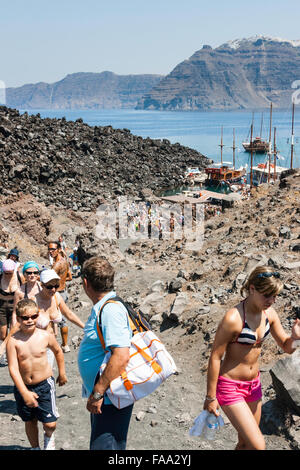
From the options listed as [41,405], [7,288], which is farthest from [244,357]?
[7,288]

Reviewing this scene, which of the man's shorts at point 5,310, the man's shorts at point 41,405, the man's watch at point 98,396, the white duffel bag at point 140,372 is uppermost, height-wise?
the white duffel bag at point 140,372

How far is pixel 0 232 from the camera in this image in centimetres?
1562

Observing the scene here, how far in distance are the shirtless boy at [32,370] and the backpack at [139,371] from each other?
1.10 m

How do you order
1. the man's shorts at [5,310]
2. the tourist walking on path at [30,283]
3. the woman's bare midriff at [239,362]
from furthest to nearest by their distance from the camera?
the man's shorts at [5,310], the tourist walking on path at [30,283], the woman's bare midriff at [239,362]

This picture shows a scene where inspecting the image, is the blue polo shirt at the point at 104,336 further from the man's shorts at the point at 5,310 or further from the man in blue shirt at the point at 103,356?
the man's shorts at the point at 5,310

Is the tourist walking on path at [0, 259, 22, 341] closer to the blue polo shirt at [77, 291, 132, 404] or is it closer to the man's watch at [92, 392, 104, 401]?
the blue polo shirt at [77, 291, 132, 404]

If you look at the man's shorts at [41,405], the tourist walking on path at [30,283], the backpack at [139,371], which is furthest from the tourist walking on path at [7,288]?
the backpack at [139,371]

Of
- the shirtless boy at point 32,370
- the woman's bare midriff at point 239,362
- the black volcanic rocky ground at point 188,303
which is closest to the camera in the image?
the woman's bare midriff at point 239,362

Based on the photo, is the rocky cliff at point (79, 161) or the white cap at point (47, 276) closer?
the white cap at point (47, 276)

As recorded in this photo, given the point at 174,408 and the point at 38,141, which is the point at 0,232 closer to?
the point at 174,408

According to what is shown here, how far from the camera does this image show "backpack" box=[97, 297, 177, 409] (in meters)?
3.06

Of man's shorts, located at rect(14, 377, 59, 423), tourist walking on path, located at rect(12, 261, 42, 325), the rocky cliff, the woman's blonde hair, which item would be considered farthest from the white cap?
the rocky cliff

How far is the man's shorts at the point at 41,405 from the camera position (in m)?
3.97

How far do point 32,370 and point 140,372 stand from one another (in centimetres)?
136
